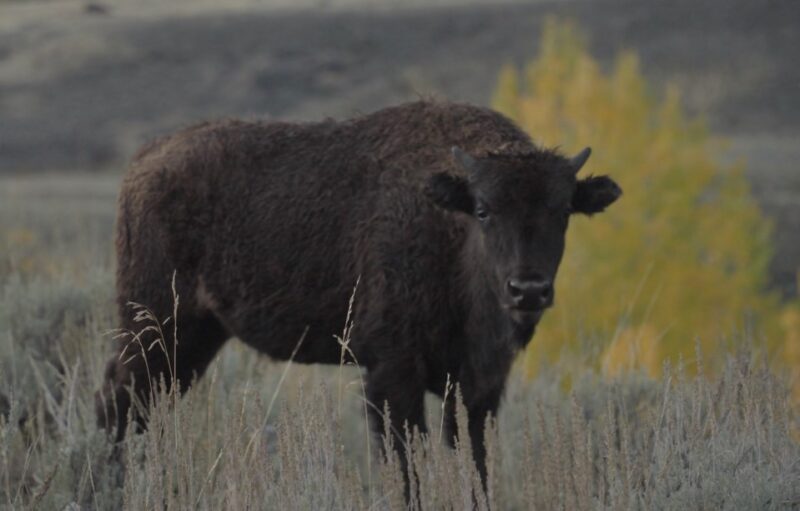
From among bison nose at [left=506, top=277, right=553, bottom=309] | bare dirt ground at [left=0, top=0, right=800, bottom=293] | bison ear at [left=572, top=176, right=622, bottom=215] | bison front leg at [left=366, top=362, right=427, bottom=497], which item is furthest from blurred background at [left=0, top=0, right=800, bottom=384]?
bison nose at [left=506, top=277, right=553, bottom=309]

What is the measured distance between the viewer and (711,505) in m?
4.66

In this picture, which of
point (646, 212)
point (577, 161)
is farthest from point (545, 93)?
point (577, 161)

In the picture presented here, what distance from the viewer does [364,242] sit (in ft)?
21.0

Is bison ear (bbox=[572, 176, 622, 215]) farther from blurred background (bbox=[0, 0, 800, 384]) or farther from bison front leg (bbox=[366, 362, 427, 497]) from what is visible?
blurred background (bbox=[0, 0, 800, 384])

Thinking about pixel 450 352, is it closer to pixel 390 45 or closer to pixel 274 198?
pixel 274 198

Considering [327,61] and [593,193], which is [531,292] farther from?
[327,61]

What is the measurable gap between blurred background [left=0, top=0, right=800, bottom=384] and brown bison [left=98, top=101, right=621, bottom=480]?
2000cm

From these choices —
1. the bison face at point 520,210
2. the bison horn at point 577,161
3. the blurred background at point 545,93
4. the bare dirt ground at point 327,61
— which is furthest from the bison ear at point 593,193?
the bare dirt ground at point 327,61

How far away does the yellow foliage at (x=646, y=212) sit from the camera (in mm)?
30594

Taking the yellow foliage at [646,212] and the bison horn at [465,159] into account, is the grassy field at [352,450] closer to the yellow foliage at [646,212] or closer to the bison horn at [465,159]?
the bison horn at [465,159]

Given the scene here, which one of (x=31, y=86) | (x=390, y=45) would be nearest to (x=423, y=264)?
(x=31, y=86)

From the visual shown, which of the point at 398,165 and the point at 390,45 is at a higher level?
the point at 390,45

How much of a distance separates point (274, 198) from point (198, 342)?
92cm

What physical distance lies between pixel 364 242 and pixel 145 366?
147 centimetres
